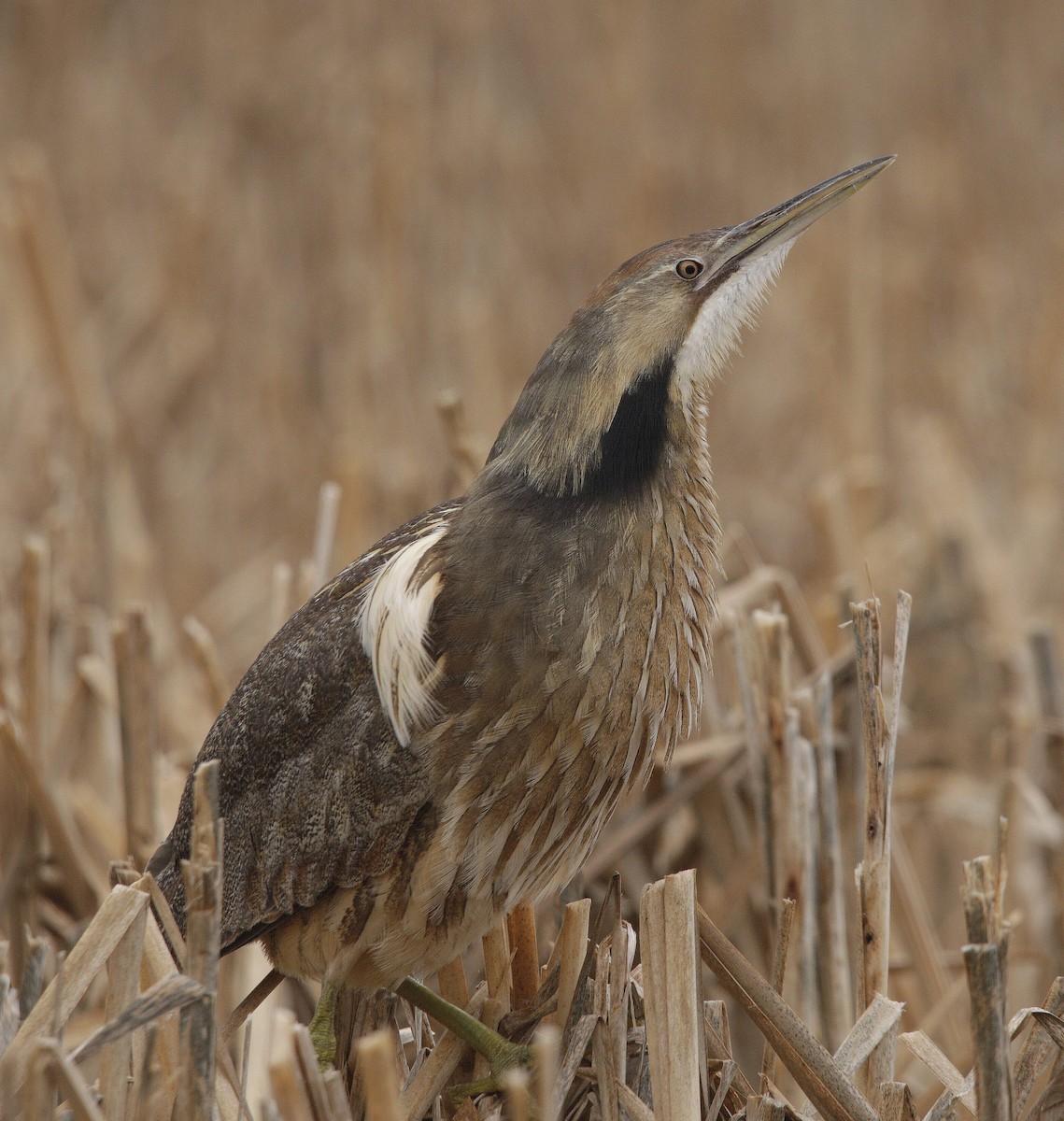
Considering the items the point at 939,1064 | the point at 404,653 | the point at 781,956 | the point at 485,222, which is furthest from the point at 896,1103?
the point at 485,222

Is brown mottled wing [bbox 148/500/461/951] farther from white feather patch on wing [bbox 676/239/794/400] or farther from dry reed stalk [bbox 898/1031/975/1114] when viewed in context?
dry reed stalk [bbox 898/1031/975/1114]

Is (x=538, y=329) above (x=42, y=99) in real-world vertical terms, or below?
below

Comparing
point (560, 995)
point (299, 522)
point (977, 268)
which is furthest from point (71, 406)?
point (977, 268)

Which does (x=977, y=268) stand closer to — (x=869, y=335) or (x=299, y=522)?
(x=869, y=335)

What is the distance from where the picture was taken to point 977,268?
487cm

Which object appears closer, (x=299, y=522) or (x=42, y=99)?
(x=299, y=522)

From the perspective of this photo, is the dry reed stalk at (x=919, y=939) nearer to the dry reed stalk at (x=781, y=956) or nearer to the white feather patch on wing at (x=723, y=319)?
the dry reed stalk at (x=781, y=956)

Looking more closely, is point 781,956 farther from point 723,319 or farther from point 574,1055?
point 723,319

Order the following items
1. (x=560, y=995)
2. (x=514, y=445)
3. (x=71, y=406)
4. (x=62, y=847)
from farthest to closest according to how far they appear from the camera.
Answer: (x=71, y=406) < (x=62, y=847) < (x=514, y=445) < (x=560, y=995)

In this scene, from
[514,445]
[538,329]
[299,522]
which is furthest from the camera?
[538,329]

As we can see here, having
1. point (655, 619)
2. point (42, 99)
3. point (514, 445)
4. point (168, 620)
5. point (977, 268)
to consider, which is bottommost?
point (655, 619)

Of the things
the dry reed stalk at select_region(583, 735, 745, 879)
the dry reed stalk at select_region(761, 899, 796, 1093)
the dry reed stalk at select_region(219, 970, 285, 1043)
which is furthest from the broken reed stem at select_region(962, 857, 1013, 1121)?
the dry reed stalk at select_region(583, 735, 745, 879)

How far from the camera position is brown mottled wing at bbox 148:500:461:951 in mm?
1645

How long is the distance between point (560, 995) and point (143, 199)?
12.7 ft
